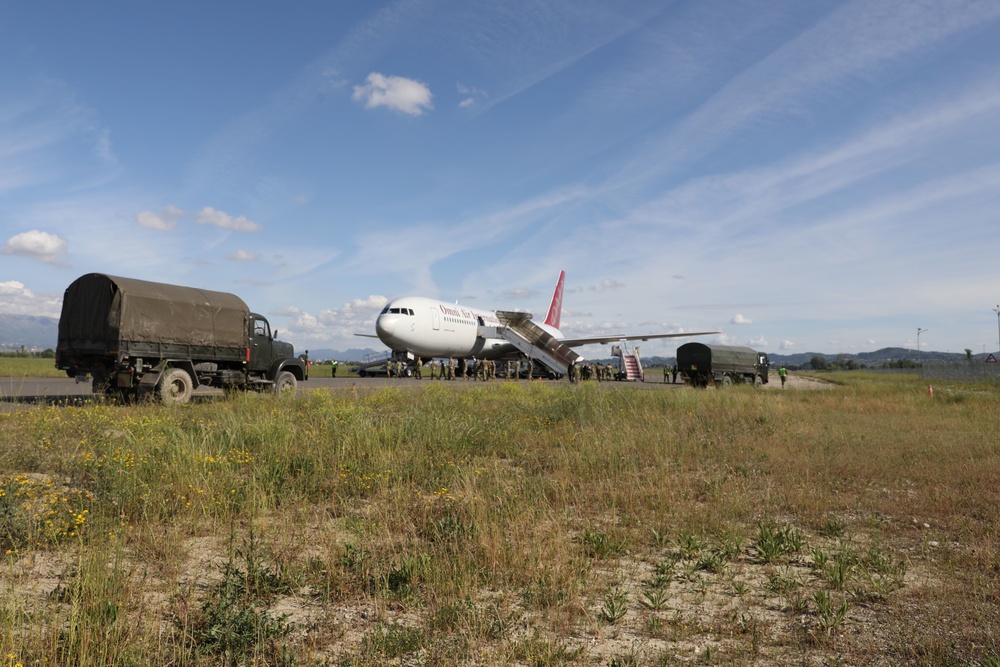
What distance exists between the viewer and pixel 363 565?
4.83m

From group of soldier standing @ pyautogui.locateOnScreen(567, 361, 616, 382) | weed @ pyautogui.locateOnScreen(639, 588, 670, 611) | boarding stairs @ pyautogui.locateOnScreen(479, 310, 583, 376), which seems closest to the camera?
Result: weed @ pyautogui.locateOnScreen(639, 588, 670, 611)

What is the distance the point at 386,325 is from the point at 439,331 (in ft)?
14.6

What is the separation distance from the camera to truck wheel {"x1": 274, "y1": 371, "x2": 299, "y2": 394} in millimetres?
19150

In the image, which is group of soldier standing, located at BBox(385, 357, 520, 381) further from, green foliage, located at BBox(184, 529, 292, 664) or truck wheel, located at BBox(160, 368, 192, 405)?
green foliage, located at BBox(184, 529, 292, 664)

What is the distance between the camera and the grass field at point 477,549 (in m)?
3.68

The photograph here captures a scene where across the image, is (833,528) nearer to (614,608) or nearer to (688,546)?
(688,546)

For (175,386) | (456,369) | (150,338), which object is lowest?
(175,386)

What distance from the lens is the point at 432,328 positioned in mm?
37031

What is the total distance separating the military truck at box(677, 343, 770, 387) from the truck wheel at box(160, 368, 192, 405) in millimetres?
27684

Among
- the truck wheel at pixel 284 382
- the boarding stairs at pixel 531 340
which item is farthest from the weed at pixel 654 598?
the boarding stairs at pixel 531 340

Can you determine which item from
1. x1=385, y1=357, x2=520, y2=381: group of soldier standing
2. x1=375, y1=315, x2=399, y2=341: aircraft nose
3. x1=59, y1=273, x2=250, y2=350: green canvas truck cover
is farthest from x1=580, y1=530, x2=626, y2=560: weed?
x1=385, y1=357, x2=520, y2=381: group of soldier standing

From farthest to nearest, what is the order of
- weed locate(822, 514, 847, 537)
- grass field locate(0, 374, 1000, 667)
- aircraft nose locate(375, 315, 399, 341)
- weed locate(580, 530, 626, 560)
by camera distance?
aircraft nose locate(375, 315, 399, 341) < weed locate(822, 514, 847, 537) < weed locate(580, 530, 626, 560) < grass field locate(0, 374, 1000, 667)

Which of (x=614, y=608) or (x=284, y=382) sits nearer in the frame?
(x=614, y=608)

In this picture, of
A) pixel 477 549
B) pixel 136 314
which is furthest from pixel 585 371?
pixel 477 549
